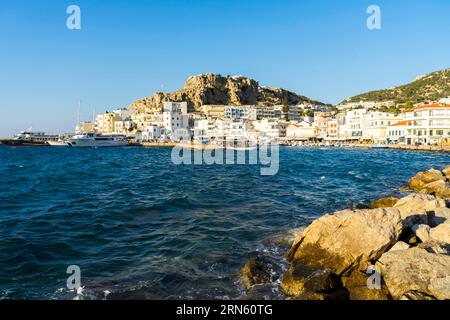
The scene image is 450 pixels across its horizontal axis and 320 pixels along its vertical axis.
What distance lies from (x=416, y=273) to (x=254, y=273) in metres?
4.31

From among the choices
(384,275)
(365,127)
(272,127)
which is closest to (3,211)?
(384,275)

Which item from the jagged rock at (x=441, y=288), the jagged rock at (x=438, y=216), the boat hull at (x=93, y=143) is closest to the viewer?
the jagged rock at (x=441, y=288)

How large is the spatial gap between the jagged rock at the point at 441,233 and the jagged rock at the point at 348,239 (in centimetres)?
171

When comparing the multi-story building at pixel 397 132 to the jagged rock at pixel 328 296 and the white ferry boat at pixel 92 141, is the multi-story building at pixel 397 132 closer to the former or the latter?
the jagged rock at pixel 328 296

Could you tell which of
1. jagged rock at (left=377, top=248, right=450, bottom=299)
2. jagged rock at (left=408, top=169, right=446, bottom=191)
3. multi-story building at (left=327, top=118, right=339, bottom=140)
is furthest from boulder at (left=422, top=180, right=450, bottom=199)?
multi-story building at (left=327, top=118, right=339, bottom=140)

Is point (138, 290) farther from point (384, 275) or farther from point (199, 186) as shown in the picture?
point (199, 186)

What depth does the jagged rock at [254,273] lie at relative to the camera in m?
9.79

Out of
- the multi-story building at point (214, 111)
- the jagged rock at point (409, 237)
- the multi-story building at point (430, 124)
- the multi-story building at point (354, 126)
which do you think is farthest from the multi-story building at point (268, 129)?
the jagged rock at point (409, 237)

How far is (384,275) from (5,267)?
11680 mm

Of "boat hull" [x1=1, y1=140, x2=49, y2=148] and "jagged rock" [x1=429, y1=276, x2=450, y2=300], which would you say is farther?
"boat hull" [x1=1, y1=140, x2=49, y2=148]

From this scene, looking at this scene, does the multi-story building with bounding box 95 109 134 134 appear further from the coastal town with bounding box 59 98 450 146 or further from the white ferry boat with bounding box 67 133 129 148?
the white ferry boat with bounding box 67 133 129 148

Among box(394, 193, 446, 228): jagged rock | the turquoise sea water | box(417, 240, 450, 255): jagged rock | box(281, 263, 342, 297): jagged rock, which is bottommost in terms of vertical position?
the turquoise sea water

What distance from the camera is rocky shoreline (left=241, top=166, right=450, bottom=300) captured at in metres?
7.98

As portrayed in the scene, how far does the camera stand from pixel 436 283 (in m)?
7.46
